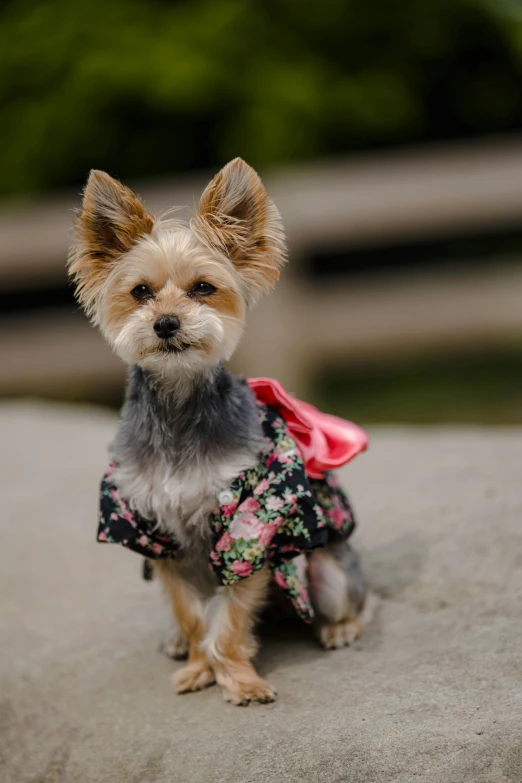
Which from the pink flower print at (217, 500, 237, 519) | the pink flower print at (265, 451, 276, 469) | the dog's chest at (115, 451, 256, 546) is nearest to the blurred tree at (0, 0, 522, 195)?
the pink flower print at (265, 451, 276, 469)

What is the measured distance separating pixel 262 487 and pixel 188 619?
74 centimetres

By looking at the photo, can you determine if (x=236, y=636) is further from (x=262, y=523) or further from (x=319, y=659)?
(x=262, y=523)

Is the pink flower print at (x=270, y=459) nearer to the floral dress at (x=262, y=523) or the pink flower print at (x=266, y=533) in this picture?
the floral dress at (x=262, y=523)

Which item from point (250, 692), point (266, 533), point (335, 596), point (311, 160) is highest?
point (311, 160)

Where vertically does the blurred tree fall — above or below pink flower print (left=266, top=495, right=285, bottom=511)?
above

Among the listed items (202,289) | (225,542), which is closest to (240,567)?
(225,542)

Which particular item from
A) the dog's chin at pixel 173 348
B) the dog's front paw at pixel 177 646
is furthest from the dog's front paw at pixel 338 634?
the dog's chin at pixel 173 348

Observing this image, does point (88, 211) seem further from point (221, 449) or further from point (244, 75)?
point (244, 75)

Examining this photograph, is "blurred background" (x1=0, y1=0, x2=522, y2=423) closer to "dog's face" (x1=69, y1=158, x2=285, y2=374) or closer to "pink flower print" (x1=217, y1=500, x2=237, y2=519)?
"dog's face" (x1=69, y1=158, x2=285, y2=374)

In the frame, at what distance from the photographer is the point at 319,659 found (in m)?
4.07

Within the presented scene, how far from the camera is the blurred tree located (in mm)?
11688

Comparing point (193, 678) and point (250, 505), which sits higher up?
point (250, 505)

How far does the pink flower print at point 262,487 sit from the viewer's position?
3.72 metres

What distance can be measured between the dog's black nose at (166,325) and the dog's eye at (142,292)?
0.70 feet
